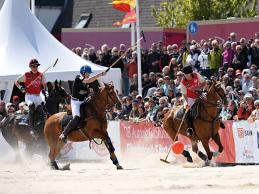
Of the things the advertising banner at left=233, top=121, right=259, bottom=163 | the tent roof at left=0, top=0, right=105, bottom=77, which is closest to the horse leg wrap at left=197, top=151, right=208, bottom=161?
the advertising banner at left=233, top=121, right=259, bottom=163

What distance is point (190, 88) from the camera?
2219cm

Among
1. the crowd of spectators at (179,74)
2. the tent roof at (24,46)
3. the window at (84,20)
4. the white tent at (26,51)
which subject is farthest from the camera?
the window at (84,20)

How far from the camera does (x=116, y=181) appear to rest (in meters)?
17.7

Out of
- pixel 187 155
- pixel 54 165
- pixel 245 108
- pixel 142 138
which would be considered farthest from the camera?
pixel 142 138

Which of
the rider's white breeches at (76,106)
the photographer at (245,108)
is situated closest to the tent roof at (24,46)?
the photographer at (245,108)

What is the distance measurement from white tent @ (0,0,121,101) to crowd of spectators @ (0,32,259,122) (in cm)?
137

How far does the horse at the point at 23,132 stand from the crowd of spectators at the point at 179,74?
0.71 m

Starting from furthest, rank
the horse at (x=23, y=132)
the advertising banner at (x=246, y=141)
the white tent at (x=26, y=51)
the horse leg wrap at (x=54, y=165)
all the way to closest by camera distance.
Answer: the white tent at (x=26, y=51)
the horse at (x=23, y=132)
the horse leg wrap at (x=54, y=165)
the advertising banner at (x=246, y=141)

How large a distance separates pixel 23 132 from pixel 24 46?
5391 mm

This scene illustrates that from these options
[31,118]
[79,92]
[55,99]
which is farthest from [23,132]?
[79,92]

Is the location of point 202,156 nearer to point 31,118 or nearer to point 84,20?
point 31,118

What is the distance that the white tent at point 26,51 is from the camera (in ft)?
99.0

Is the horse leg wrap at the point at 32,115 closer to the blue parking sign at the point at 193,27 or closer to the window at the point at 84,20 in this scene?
the blue parking sign at the point at 193,27

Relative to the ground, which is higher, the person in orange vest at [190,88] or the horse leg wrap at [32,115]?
the person in orange vest at [190,88]
